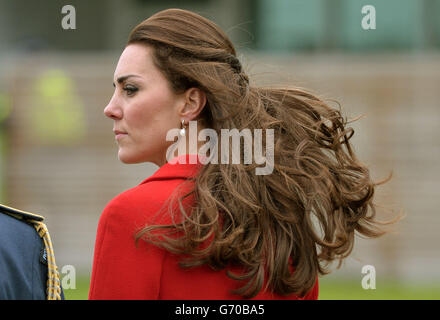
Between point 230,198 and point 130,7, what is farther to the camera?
point 130,7

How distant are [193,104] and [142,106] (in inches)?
6.7

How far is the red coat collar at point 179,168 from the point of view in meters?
2.38

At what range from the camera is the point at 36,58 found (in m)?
10.2

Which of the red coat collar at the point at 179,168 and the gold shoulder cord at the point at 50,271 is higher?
the red coat collar at the point at 179,168

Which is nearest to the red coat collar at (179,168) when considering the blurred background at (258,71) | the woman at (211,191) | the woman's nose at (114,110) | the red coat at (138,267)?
the woman at (211,191)

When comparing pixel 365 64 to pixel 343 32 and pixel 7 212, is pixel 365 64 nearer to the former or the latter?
pixel 343 32

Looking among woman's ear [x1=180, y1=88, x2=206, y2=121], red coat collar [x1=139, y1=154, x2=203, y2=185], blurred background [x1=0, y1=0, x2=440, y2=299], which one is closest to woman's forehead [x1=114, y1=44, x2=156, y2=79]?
woman's ear [x1=180, y1=88, x2=206, y2=121]

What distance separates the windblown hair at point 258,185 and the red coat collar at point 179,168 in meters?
0.04

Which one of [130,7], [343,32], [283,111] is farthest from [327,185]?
[130,7]

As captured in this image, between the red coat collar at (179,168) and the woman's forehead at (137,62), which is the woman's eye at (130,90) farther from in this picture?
the red coat collar at (179,168)

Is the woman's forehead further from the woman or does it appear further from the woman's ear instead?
the woman's ear

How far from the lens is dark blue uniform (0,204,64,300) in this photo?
2.13 metres

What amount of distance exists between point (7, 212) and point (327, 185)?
41.0 inches

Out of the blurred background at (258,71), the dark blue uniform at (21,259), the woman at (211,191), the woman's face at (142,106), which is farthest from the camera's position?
the blurred background at (258,71)
